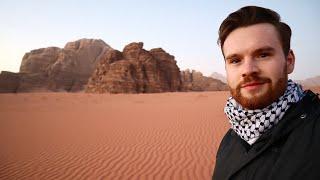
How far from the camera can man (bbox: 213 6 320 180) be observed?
1285mm

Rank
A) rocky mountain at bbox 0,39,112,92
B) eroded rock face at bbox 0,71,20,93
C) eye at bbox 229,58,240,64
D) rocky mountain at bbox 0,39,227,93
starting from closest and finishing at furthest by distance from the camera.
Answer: eye at bbox 229,58,240,64
rocky mountain at bbox 0,39,227,93
eroded rock face at bbox 0,71,20,93
rocky mountain at bbox 0,39,112,92

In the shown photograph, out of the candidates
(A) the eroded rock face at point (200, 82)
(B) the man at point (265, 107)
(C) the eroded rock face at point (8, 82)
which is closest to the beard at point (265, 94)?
(B) the man at point (265, 107)

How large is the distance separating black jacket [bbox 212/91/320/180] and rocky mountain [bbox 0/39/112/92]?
7039 cm

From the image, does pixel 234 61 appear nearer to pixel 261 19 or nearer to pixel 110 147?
pixel 261 19

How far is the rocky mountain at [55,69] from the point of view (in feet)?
224

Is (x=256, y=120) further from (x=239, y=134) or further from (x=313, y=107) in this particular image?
(x=313, y=107)

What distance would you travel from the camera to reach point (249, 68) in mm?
1562

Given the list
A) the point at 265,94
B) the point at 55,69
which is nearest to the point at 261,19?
the point at 265,94

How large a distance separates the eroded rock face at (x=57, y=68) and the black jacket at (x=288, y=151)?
7028 centimetres

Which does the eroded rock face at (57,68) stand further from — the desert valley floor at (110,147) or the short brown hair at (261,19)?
the short brown hair at (261,19)

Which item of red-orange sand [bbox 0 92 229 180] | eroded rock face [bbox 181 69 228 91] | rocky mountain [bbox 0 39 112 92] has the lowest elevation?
red-orange sand [bbox 0 92 229 180]

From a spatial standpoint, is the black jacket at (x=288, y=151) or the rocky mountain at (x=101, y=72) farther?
the rocky mountain at (x=101, y=72)

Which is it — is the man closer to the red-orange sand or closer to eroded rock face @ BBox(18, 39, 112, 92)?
the red-orange sand

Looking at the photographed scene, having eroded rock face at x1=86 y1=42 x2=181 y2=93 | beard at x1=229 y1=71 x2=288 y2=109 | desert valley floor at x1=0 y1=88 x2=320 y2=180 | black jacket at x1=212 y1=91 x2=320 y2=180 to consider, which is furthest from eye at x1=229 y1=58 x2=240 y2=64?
eroded rock face at x1=86 y1=42 x2=181 y2=93
